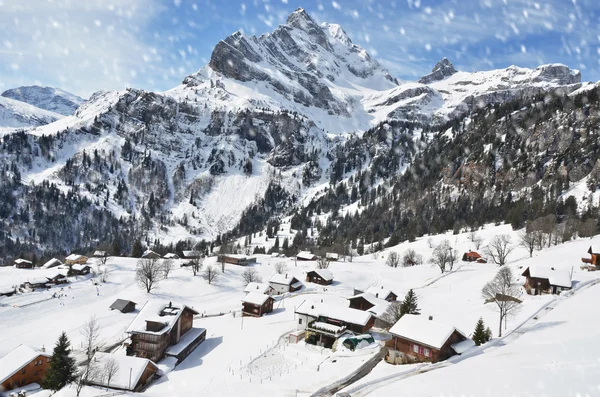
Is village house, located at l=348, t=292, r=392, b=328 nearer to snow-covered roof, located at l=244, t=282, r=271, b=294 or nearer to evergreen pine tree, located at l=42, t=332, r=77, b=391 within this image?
snow-covered roof, located at l=244, t=282, r=271, b=294

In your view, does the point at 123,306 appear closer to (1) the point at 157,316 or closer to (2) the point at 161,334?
(1) the point at 157,316

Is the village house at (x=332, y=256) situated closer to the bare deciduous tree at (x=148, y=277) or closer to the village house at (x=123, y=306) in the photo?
the bare deciduous tree at (x=148, y=277)

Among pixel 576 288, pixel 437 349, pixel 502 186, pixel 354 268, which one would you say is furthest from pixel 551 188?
pixel 437 349

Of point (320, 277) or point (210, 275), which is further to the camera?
point (320, 277)

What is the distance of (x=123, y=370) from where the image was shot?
141 feet

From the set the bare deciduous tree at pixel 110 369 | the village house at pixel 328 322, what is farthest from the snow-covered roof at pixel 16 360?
the village house at pixel 328 322

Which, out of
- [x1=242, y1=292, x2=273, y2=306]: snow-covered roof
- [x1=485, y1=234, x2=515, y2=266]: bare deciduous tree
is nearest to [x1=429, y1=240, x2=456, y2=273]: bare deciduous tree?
[x1=485, y1=234, x2=515, y2=266]: bare deciduous tree

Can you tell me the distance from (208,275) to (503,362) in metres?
76.5

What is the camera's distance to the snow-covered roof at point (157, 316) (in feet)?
173

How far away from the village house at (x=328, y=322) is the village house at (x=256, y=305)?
540 inches

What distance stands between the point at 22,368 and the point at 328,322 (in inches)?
1447

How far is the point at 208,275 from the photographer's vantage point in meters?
98.9

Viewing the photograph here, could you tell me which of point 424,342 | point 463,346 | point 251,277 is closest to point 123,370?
point 424,342

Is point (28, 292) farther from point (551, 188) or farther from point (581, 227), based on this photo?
point (551, 188)
